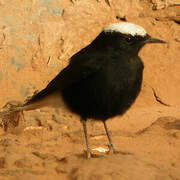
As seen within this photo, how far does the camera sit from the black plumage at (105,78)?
4.06 metres

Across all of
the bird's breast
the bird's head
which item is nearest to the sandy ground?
the bird's breast

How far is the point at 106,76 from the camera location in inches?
159

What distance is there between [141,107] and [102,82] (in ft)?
9.65

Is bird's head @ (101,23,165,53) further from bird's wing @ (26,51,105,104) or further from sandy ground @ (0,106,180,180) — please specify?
sandy ground @ (0,106,180,180)

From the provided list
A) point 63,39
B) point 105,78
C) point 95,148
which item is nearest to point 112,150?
point 95,148

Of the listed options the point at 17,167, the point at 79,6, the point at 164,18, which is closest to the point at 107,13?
the point at 79,6

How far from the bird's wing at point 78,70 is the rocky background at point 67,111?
13.8 inches

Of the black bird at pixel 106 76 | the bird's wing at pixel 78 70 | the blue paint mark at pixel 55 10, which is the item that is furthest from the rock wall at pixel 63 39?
the black bird at pixel 106 76

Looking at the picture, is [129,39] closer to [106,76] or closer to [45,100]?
[106,76]

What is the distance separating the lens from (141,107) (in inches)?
270

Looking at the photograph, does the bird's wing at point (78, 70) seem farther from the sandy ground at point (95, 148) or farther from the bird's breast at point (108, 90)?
the sandy ground at point (95, 148)

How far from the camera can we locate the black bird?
13.3 ft

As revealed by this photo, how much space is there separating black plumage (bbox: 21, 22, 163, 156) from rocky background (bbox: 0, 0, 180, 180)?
407 mm

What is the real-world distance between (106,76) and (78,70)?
0.37 m
